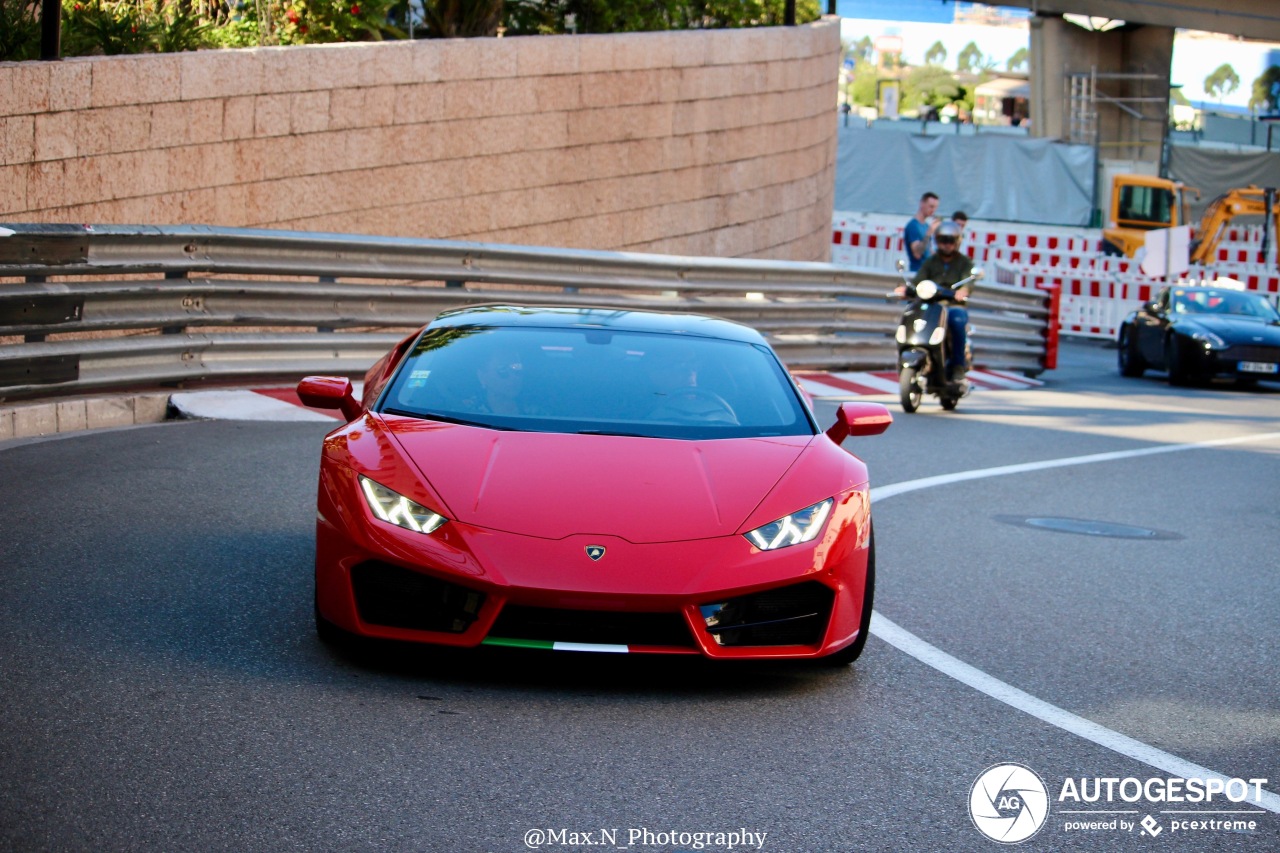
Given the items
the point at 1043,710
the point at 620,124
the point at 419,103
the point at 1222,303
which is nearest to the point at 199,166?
the point at 419,103

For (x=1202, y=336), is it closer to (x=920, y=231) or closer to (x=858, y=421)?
(x=920, y=231)

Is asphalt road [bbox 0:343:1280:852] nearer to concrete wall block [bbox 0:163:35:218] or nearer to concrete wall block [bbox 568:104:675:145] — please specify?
concrete wall block [bbox 0:163:35:218]

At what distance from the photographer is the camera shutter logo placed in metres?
4.19

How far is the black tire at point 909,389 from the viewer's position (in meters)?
15.3

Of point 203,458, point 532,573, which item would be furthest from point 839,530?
point 203,458

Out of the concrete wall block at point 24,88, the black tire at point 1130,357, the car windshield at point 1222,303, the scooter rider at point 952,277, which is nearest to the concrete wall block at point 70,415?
the concrete wall block at point 24,88

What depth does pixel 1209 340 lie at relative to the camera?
872 inches

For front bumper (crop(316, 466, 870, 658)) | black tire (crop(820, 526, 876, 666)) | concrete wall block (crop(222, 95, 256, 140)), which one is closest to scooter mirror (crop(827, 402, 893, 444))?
black tire (crop(820, 526, 876, 666))

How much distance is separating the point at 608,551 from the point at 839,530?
83 centimetres

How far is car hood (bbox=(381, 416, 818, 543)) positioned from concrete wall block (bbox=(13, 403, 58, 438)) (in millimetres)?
5008

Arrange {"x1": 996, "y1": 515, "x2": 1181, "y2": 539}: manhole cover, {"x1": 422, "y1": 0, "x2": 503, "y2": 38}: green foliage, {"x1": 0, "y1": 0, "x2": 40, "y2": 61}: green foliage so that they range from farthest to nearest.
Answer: {"x1": 422, "y1": 0, "x2": 503, "y2": 38}: green foliage, {"x1": 0, "y1": 0, "x2": 40, "y2": 61}: green foliage, {"x1": 996, "y1": 515, "x2": 1181, "y2": 539}: manhole cover

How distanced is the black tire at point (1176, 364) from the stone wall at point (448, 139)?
5.64 m

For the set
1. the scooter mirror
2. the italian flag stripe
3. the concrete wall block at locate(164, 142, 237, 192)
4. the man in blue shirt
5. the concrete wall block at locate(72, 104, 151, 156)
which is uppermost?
the concrete wall block at locate(72, 104, 151, 156)

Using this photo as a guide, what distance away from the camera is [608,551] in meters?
5.06
